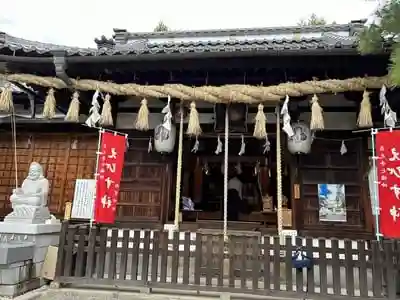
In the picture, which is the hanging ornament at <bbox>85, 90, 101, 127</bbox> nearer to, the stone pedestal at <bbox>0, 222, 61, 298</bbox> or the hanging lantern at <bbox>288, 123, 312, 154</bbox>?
the stone pedestal at <bbox>0, 222, 61, 298</bbox>

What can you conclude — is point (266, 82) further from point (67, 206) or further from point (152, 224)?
point (67, 206)

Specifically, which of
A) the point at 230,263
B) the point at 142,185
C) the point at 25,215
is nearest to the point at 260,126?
the point at 230,263

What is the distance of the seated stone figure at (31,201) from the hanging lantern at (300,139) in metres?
5.05

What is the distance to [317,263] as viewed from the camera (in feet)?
16.5

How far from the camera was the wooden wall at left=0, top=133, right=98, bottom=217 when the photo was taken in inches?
331

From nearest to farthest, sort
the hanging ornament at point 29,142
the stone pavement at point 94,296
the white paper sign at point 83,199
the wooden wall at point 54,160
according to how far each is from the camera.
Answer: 1. the stone pavement at point 94,296
2. the white paper sign at point 83,199
3. the wooden wall at point 54,160
4. the hanging ornament at point 29,142

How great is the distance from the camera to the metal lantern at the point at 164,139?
7047mm

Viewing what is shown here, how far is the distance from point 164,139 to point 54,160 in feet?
11.8

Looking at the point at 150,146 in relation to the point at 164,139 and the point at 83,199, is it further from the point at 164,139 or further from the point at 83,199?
the point at 83,199

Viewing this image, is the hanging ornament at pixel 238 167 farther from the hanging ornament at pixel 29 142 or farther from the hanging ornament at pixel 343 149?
the hanging ornament at pixel 29 142

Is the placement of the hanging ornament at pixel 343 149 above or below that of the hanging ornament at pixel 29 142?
below

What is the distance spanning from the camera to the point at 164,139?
7047 mm

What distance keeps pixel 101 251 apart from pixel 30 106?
564cm

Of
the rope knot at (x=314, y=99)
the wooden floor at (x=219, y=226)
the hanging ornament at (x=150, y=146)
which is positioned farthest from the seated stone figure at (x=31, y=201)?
the rope knot at (x=314, y=99)
